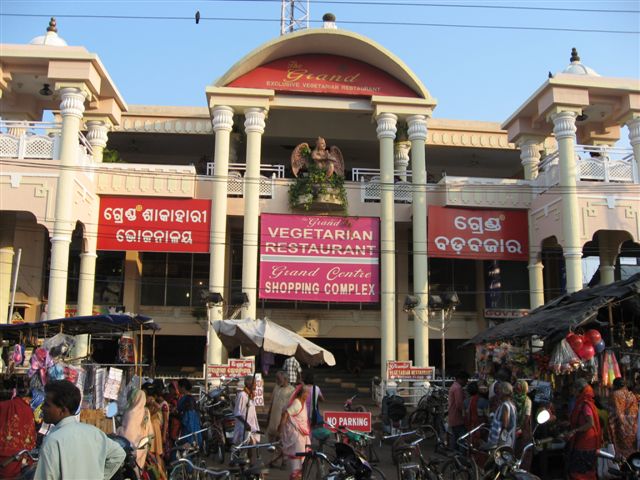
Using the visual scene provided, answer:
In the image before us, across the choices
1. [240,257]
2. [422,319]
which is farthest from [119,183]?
[422,319]

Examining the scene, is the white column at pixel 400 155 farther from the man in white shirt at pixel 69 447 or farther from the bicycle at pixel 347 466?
the man in white shirt at pixel 69 447

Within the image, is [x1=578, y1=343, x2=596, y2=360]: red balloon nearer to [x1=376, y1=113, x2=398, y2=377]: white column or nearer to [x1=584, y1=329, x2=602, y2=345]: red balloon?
[x1=584, y1=329, x2=602, y2=345]: red balloon

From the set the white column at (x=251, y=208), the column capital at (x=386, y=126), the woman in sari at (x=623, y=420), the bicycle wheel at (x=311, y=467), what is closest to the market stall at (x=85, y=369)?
the bicycle wheel at (x=311, y=467)

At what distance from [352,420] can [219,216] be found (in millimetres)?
11753

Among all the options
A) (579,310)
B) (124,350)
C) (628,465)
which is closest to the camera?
(628,465)

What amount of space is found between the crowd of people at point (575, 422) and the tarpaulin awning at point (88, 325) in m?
6.18

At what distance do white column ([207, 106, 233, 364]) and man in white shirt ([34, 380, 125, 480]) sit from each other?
14.6m

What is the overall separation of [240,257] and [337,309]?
4009 millimetres

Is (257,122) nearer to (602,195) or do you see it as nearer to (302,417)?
(602,195)

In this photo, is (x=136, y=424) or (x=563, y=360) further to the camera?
(x=563, y=360)

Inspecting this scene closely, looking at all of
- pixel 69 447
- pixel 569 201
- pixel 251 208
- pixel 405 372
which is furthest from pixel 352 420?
pixel 569 201

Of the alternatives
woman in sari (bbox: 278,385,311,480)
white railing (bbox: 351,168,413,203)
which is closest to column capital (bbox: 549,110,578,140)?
white railing (bbox: 351,168,413,203)

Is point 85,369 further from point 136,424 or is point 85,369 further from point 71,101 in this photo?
point 71,101

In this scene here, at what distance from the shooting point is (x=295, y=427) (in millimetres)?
8633
